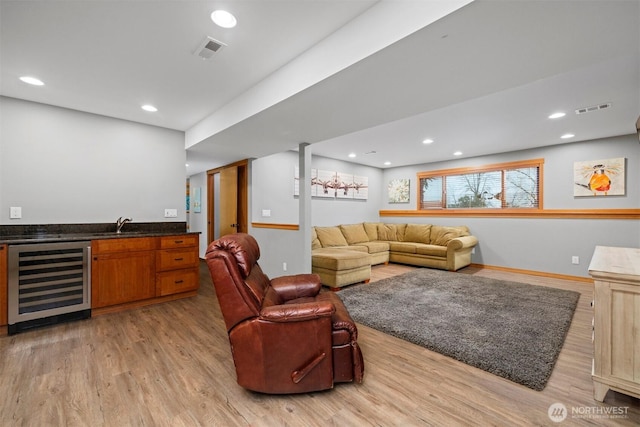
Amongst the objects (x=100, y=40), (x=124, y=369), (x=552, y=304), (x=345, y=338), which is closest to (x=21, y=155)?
(x=100, y=40)

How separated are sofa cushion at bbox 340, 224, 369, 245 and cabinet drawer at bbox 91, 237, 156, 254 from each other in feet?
12.1

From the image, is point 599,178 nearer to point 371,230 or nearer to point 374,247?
point 374,247

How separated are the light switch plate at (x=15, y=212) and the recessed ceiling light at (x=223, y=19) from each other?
3135mm

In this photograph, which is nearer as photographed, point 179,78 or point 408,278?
point 179,78

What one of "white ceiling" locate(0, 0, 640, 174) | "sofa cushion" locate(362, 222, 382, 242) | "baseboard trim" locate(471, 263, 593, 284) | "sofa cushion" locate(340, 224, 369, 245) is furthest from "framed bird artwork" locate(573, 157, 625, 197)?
"sofa cushion" locate(340, 224, 369, 245)

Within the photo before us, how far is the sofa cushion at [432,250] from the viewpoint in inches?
212

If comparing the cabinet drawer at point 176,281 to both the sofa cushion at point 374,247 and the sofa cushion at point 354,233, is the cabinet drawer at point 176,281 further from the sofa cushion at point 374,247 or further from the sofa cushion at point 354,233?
the sofa cushion at point 354,233

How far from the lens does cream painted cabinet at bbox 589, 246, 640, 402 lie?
5.15 feet

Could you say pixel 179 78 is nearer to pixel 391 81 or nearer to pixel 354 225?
pixel 391 81

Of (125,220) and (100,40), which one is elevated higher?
(100,40)

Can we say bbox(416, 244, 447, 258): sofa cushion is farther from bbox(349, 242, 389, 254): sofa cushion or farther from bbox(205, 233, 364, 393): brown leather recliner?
bbox(205, 233, 364, 393): brown leather recliner

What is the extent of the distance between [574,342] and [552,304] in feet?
3.68

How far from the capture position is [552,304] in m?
3.39

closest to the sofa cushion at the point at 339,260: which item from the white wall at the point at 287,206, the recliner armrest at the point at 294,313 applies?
the white wall at the point at 287,206
